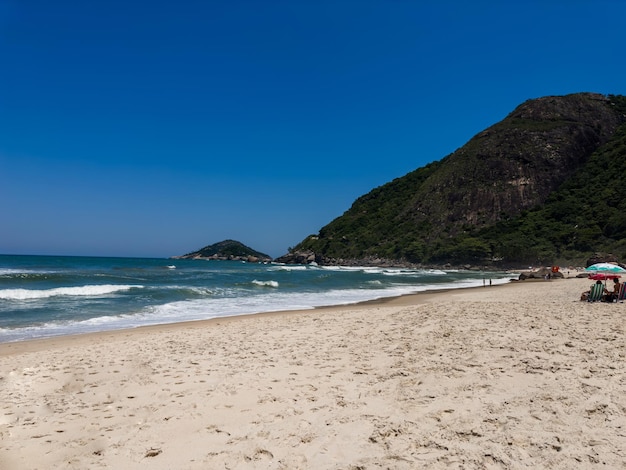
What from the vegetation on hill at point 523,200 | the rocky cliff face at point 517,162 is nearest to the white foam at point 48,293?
the vegetation on hill at point 523,200

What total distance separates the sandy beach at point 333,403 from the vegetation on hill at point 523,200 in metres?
68.6

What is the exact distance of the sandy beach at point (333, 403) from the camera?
391 centimetres

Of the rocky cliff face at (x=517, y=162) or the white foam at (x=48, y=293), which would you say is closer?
the white foam at (x=48, y=293)

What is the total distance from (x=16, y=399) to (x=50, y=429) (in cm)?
162

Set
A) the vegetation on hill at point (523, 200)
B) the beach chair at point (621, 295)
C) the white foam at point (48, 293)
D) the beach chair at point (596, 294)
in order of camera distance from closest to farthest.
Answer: the beach chair at point (621, 295)
the beach chair at point (596, 294)
the white foam at point (48, 293)
the vegetation on hill at point (523, 200)

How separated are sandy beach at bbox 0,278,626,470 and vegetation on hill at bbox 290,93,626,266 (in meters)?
68.6

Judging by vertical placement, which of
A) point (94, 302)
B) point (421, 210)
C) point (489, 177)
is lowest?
point (94, 302)

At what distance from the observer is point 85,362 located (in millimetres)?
8047

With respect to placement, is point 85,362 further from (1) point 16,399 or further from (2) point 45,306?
(2) point 45,306

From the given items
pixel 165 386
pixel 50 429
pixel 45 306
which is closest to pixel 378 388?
pixel 165 386

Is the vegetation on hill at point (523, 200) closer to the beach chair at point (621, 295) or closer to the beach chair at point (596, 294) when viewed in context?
the beach chair at point (621, 295)

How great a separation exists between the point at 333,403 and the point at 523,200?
331 feet

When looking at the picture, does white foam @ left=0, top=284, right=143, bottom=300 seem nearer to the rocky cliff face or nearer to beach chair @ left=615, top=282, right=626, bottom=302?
beach chair @ left=615, top=282, right=626, bottom=302

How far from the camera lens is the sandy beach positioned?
3.91 m
